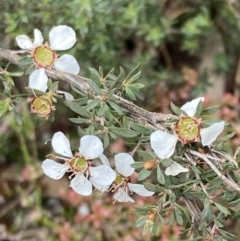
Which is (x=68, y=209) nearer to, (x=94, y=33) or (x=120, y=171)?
(x=94, y=33)

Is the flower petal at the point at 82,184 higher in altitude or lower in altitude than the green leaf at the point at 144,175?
lower

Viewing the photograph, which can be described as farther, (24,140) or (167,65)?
(167,65)

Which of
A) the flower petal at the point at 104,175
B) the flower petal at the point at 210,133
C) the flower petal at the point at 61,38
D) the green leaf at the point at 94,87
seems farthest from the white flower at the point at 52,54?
the flower petal at the point at 210,133

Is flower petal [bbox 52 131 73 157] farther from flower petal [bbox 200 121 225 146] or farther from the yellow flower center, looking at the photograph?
flower petal [bbox 200 121 225 146]

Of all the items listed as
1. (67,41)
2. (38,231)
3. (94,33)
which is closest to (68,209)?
(38,231)

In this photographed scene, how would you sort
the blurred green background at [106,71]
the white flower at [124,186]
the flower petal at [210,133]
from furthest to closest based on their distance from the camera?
the blurred green background at [106,71] < the white flower at [124,186] < the flower petal at [210,133]

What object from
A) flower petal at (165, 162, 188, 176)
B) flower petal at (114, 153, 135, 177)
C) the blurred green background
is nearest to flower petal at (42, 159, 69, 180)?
flower petal at (114, 153, 135, 177)

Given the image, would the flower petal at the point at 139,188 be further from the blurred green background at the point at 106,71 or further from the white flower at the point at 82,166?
the blurred green background at the point at 106,71
